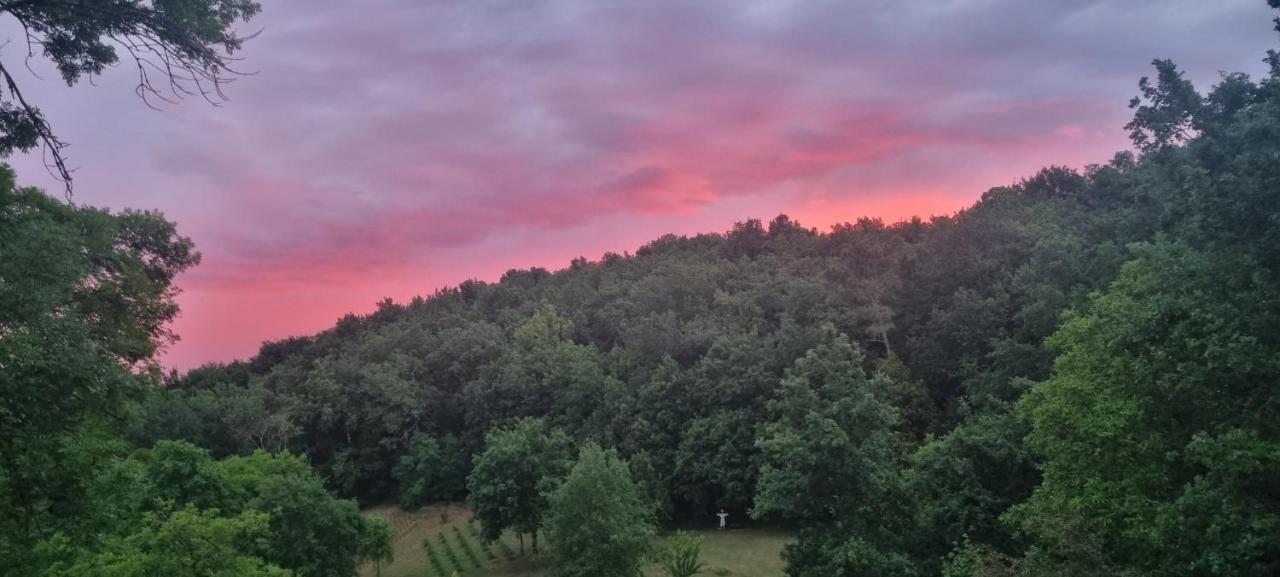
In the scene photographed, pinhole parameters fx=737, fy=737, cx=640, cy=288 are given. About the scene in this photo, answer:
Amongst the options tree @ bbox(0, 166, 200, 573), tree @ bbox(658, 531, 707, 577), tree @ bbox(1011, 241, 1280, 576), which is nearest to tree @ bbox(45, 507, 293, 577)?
tree @ bbox(0, 166, 200, 573)

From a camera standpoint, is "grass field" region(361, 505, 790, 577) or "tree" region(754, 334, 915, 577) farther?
"grass field" region(361, 505, 790, 577)

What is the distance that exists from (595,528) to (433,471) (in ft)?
105

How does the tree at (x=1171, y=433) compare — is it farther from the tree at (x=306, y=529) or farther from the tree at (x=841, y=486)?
the tree at (x=306, y=529)

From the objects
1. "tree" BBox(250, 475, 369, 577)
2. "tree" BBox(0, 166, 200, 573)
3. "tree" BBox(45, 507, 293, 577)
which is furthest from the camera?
"tree" BBox(250, 475, 369, 577)

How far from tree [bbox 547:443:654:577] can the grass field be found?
20.3ft

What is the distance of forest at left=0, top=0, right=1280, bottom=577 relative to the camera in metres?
11.9

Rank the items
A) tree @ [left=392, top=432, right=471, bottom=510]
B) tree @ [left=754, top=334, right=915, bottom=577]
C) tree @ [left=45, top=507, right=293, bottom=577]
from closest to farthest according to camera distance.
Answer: tree @ [left=45, top=507, right=293, bottom=577] → tree @ [left=754, top=334, right=915, bottom=577] → tree @ [left=392, top=432, right=471, bottom=510]

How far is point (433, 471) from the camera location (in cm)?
5594

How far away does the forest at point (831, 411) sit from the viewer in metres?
11.9

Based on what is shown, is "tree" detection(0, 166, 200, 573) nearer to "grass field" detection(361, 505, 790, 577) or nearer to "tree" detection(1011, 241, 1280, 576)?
"tree" detection(1011, 241, 1280, 576)

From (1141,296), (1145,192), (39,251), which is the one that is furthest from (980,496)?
(39,251)

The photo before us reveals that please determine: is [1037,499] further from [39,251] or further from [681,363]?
[681,363]

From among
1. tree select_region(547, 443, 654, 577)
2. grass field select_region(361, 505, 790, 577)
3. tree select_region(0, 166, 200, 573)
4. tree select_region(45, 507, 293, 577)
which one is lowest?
grass field select_region(361, 505, 790, 577)

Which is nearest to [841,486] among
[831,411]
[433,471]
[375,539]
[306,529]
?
[831,411]
